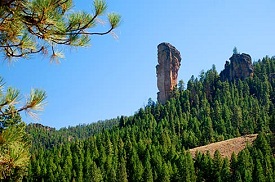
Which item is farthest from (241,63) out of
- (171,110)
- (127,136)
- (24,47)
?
(24,47)

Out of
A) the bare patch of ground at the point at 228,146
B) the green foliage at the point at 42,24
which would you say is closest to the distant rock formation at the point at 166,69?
the bare patch of ground at the point at 228,146

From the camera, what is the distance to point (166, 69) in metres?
123

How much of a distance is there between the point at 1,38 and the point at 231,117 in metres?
83.2

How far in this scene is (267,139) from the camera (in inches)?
2371

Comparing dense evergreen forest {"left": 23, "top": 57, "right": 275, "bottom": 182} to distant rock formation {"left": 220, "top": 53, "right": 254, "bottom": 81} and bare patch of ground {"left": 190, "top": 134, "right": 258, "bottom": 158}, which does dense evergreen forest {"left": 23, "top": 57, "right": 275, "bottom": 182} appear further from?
bare patch of ground {"left": 190, "top": 134, "right": 258, "bottom": 158}

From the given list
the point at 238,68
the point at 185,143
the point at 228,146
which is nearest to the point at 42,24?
the point at 228,146

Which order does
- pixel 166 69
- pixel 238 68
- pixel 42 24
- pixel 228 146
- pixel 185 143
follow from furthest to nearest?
pixel 166 69 < pixel 238 68 < pixel 185 143 < pixel 228 146 < pixel 42 24

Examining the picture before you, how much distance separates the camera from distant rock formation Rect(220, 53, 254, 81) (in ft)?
376

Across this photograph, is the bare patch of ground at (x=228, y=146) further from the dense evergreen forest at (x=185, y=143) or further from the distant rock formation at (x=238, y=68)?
the distant rock formation at (x=238, y=68)

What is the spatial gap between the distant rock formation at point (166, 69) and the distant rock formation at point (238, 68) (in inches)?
612

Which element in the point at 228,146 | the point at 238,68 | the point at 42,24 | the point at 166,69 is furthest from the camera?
the point at 166,69

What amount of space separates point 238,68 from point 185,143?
172 feet

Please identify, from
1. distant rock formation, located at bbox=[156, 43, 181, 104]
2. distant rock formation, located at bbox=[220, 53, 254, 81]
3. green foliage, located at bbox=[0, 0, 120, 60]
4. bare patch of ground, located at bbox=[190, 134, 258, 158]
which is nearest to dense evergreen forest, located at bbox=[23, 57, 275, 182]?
distant rock formation, located at bbox=[220, 53, 254, 81]

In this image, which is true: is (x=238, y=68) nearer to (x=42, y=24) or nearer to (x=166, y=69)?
(x=166, y=69)
